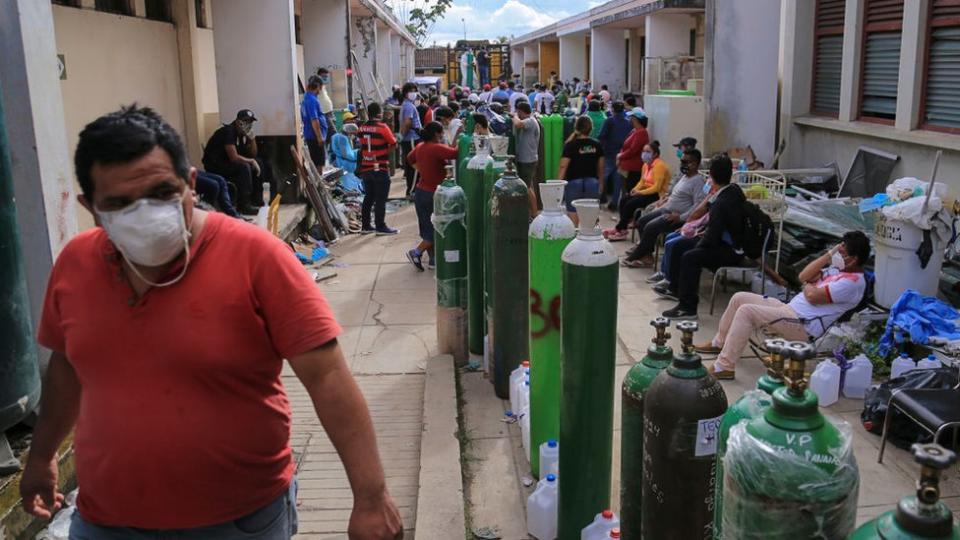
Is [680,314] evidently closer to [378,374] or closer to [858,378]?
[858,378]

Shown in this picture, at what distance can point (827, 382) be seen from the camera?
549cm

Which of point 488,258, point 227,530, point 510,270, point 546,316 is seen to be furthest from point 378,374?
point 227,530

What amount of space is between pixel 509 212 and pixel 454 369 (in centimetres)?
156

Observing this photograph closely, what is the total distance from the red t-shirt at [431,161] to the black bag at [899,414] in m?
5.63

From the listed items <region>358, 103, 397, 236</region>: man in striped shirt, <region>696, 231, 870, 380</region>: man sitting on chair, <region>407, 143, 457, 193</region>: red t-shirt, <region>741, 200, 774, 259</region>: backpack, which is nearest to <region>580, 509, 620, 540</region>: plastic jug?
<region>696, 231, 870, 380</region>: man sitting on chair

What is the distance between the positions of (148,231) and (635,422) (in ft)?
6.47

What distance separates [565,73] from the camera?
35688 millimetres

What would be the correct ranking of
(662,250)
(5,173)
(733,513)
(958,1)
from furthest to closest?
(662,250) < (958,1) < (5,173) < (733,513)

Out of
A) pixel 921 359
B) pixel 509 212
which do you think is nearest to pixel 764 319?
pixel 921 359

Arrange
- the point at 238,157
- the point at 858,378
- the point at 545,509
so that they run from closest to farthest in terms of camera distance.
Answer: the point at 545,509 < the point at 858,378 < the point at 238,157

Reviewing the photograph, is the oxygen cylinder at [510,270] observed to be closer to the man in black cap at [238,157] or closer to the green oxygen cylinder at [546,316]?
the green oxygen cylinder at [546,316]

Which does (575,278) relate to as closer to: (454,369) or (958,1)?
(454,369)

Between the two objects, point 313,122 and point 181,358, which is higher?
point 313,122

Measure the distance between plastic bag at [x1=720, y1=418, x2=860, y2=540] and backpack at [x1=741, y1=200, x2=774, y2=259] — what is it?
5564 millimetres
